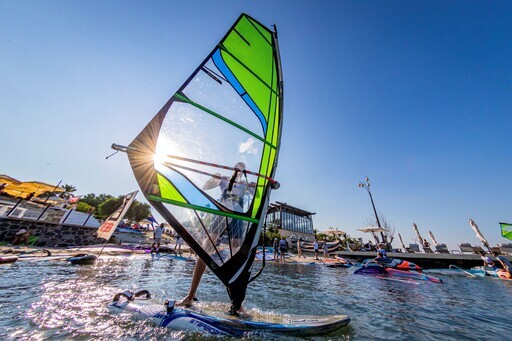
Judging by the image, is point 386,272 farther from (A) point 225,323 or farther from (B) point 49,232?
(B) point 49,232

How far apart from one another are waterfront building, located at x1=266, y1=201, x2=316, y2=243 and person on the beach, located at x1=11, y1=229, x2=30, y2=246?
23.1 metres

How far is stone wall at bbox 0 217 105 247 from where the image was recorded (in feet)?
35.3

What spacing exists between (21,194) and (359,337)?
22.5 metres

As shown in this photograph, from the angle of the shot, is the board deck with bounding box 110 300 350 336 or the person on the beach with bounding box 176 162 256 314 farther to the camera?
the person on the beach with bounding box 176 162 256 314

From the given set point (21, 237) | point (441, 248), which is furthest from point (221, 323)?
point (441, 248)

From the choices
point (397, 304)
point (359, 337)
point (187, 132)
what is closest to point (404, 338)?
point (359, 337)

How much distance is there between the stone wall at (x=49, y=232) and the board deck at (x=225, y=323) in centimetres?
1329

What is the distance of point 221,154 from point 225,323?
2.50m

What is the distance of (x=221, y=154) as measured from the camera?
3492 millimetres

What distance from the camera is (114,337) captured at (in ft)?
7.80

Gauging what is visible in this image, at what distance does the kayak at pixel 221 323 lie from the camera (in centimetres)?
273

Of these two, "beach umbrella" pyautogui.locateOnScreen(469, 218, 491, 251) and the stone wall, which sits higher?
"beach umbrella" pyautogui.locateOnScreen(469, 218, 491, 251)

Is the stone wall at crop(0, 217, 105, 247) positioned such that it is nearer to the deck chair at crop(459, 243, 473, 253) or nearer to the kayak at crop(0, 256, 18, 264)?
the kayak at crop(0, 256, 18, 264)

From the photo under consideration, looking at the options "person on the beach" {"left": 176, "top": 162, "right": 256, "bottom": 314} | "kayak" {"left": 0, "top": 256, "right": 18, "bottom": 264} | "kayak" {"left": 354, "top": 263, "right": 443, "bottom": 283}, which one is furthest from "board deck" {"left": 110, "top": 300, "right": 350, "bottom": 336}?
"kayak" {"left": 354, "top": 263, "right": 443, "bottom": 283}
